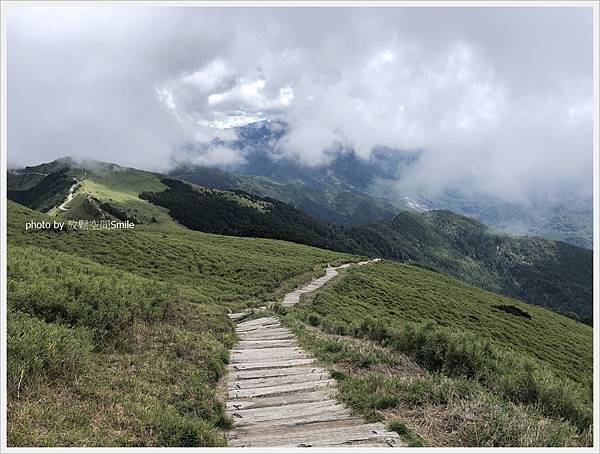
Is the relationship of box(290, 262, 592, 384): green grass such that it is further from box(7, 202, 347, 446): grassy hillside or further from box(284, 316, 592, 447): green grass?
box(284, 316, 592, 447): green grass

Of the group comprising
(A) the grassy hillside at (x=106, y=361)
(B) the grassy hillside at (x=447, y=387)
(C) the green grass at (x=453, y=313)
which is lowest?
(C) the green grass at (x=453, y=313)

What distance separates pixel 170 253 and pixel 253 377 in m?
35.6

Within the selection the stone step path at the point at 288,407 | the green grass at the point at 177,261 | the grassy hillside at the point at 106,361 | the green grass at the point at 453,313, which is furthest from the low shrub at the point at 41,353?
the green grass at the point at 453,313

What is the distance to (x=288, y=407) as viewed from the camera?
857cm

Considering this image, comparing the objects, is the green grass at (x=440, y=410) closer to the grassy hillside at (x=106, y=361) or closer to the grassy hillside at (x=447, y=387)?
the grassy hillside at (x=447, y=387)

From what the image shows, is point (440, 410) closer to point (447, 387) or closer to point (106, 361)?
point (447, 387)

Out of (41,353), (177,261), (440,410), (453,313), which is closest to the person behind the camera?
(440,410)

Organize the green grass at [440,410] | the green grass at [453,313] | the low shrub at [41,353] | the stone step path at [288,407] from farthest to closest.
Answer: the green grass at [453,313]
the low shrub at [41,353]
the green grass at [440,410]
the stone step path at [288,407]

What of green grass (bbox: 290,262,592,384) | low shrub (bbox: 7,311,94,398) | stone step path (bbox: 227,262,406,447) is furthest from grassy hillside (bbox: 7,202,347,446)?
green grass (bbox: 290,262,592,384)

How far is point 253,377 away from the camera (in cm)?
1074

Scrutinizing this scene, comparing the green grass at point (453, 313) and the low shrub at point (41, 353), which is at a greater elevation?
the low shrub at point (41, 353)

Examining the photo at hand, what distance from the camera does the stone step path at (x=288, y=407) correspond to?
726 cm

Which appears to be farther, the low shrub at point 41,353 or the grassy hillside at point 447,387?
the low shrub at point 41,353

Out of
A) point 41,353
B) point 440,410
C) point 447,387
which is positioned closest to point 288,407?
point 440,410
